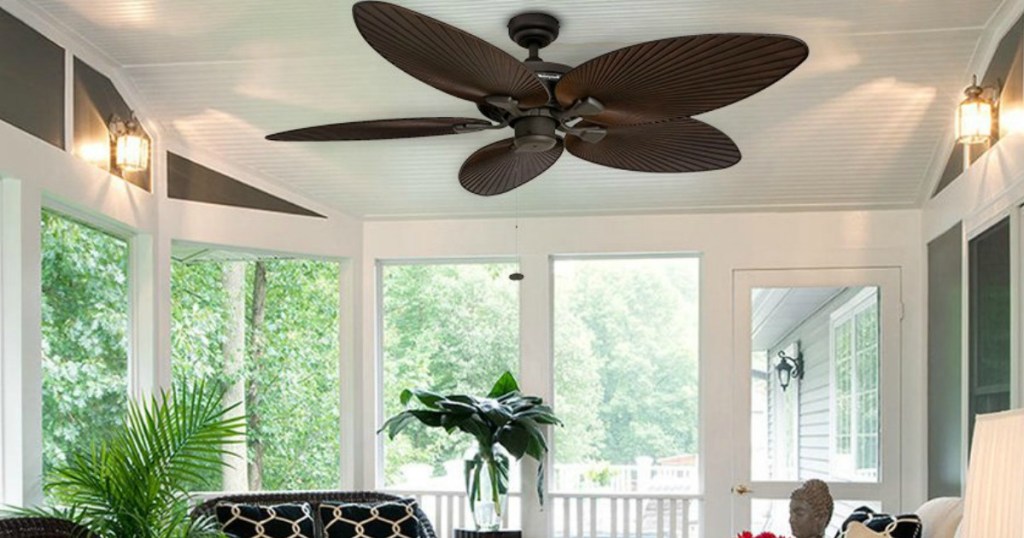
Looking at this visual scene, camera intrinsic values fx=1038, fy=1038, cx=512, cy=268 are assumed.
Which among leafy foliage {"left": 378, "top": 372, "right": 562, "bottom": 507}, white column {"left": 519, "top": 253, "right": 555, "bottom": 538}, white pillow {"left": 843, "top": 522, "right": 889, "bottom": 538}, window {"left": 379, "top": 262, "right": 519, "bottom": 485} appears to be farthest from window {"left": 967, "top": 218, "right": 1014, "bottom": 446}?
window {"left": 379, "top": 262, "right": 519, "bottom": 485}

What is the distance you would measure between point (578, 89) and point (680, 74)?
295 mm

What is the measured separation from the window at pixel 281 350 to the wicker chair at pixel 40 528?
222 cm

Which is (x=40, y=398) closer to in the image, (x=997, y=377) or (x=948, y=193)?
(x=997, y=377)

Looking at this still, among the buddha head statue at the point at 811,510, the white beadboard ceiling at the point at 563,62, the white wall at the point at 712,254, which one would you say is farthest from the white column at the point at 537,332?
the buddha head statue at the point at 811,510

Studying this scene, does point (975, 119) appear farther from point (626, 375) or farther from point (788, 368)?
point (626, 375)

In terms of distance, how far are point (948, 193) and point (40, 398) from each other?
396cm

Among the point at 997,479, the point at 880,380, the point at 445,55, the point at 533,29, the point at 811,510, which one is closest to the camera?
the point at 997,479

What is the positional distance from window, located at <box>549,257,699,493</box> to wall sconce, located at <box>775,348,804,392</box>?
45cm

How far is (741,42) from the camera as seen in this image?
2.41 metres

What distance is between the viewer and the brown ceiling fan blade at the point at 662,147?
10.7ft

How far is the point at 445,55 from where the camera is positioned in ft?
8.47

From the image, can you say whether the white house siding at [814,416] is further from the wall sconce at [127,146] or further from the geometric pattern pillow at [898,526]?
the wall sconce at [127,146]

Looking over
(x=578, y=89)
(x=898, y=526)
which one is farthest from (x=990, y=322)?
(x=578, y=89)

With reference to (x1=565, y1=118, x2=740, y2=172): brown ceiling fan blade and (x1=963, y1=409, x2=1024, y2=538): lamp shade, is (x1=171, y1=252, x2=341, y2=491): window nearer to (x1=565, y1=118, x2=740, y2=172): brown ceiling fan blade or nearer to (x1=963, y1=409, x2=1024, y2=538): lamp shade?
(x1=565, y1=118, x2=740, y2=172): brown ceiling fan blade
